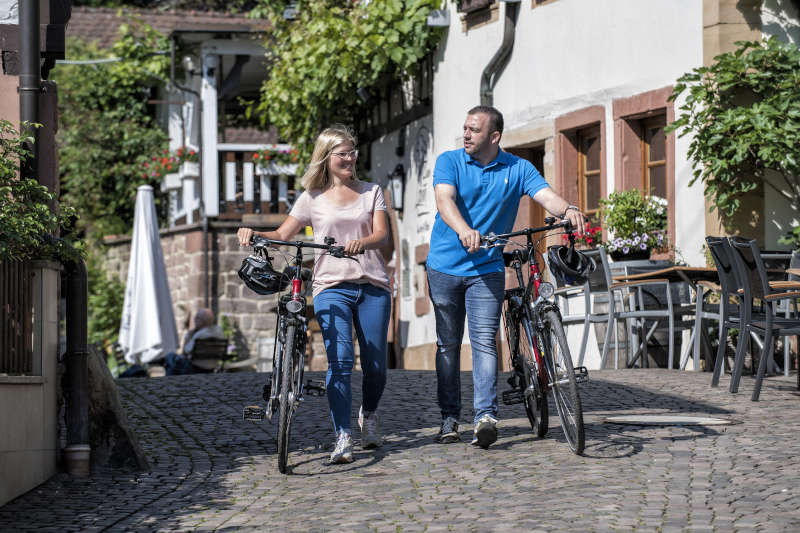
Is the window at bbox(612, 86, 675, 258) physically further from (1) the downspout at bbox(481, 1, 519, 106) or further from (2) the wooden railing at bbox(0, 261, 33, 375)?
(2) the wooden railing at bbox(0, 261, 33, 375)

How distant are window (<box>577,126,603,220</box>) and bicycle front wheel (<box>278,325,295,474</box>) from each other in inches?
295

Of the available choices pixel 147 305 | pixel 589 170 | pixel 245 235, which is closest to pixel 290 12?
pixel 147 305

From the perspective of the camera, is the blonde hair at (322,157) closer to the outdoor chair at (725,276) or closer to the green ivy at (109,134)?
the outdoor chair at (725,276)

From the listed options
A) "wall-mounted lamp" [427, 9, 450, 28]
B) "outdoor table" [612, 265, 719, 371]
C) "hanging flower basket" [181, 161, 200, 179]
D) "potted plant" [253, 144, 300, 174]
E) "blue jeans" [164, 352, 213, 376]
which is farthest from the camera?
"hanging flower basket" [181, 161, 200, 179]

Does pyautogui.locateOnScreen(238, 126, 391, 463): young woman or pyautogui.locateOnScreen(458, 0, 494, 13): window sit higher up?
pyautogui.locateOnScreen(458, 0, 494, 13): window

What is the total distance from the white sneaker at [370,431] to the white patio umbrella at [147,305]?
9.55 m

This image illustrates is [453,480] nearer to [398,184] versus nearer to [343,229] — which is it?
[343,229]

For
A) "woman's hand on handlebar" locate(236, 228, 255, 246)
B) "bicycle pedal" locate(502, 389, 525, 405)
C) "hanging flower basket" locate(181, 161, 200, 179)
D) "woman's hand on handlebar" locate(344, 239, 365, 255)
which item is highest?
"hanging flower basket" locate(181, 161, 200, 179)

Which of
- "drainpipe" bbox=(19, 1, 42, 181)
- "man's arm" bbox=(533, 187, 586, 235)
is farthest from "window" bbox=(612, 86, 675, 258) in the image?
"drainpipe" bbox=(19, 1, 42, 181)

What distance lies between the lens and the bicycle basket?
6922mm

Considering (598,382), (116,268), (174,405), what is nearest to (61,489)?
(174,405)

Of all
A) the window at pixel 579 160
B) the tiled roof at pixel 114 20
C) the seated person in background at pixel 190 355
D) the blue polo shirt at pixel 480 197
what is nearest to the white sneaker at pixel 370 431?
the blue polo shirt at pixel 480 197

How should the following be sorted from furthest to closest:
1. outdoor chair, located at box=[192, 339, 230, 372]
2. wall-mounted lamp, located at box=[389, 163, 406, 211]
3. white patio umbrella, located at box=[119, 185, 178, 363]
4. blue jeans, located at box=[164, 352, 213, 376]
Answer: wall-mounted lamp, located at box=[389, 163, 406, 211]
outdoor chair, located at box=[192, 339, 230, 372]
blue jeans, located at box=[164, 352, 213, 376]
white patio umbrella, located at box=[119, 185, 178, 363]

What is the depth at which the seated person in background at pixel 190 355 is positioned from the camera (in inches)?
671
